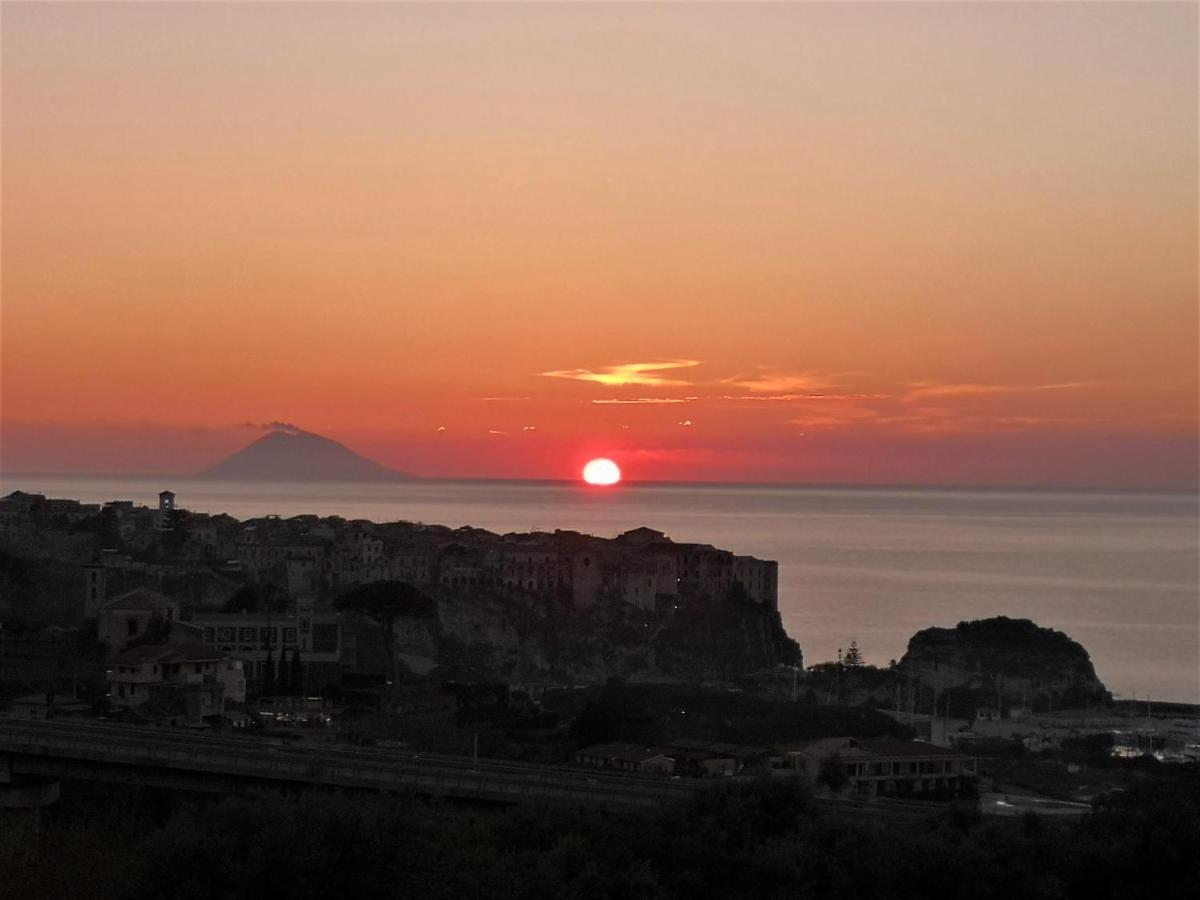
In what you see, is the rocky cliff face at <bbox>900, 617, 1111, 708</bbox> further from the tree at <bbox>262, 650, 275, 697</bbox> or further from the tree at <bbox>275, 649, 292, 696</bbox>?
the tree at <bbox>262, 650, 275, 697</bbox>

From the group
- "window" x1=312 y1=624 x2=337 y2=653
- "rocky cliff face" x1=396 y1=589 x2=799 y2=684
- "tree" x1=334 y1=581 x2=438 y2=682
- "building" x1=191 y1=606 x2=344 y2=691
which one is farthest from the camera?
"rocky cliff face" x1=396 y1=589 x2=799 y2=684

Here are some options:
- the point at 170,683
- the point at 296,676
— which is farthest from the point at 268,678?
the point at 170,683

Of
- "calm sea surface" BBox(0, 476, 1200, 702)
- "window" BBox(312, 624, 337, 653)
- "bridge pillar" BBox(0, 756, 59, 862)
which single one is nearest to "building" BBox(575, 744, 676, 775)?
"bridge pillar" BBox(0, 756, 59, 862)

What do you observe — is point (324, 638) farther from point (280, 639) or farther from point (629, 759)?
point (629, 759)

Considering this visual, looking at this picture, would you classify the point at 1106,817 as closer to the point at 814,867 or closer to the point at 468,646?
the point at 814,867

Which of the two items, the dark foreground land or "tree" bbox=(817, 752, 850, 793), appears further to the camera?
"tree" bbox=(817, 752, 850, 793)

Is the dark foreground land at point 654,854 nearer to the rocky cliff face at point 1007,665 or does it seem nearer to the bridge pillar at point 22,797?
the bridge pillar at point 22,797
